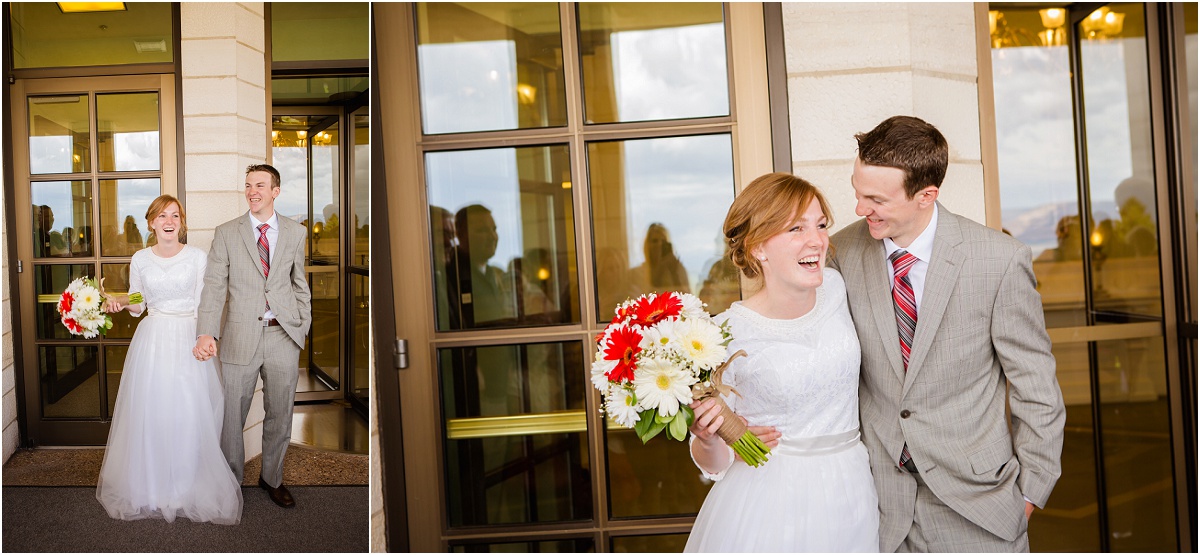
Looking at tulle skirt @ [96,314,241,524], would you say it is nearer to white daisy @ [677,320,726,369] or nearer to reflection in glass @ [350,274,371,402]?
reflection in glass @ [350,274,371,402]

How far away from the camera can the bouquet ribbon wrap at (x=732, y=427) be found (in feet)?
5.27

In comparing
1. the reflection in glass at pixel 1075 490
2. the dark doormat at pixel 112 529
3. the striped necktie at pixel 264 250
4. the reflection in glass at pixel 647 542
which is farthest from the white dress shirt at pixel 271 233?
the reflection in glass at pixel 1075 490

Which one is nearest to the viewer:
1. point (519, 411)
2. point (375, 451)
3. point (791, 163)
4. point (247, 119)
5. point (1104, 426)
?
point (247, 119)

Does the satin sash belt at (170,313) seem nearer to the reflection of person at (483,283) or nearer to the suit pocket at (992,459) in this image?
the reflection of person at (483,283)

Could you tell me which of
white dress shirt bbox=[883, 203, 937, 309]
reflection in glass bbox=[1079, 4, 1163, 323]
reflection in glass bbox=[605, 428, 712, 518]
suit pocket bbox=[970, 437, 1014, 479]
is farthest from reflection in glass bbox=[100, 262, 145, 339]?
reflection in glass bbox=[1079, 4, 1163, 323]

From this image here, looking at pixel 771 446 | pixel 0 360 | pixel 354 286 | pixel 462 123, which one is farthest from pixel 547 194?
pixel 0 360

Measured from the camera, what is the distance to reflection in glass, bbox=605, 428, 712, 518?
2676mm

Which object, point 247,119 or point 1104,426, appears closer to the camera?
point 247,119

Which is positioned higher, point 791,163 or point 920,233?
point 791,163

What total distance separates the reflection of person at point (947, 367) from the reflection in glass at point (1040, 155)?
1.29m

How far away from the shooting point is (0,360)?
190 cm

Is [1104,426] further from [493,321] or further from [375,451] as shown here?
[375,451]

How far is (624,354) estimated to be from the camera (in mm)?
1522

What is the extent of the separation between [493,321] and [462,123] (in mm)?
733
